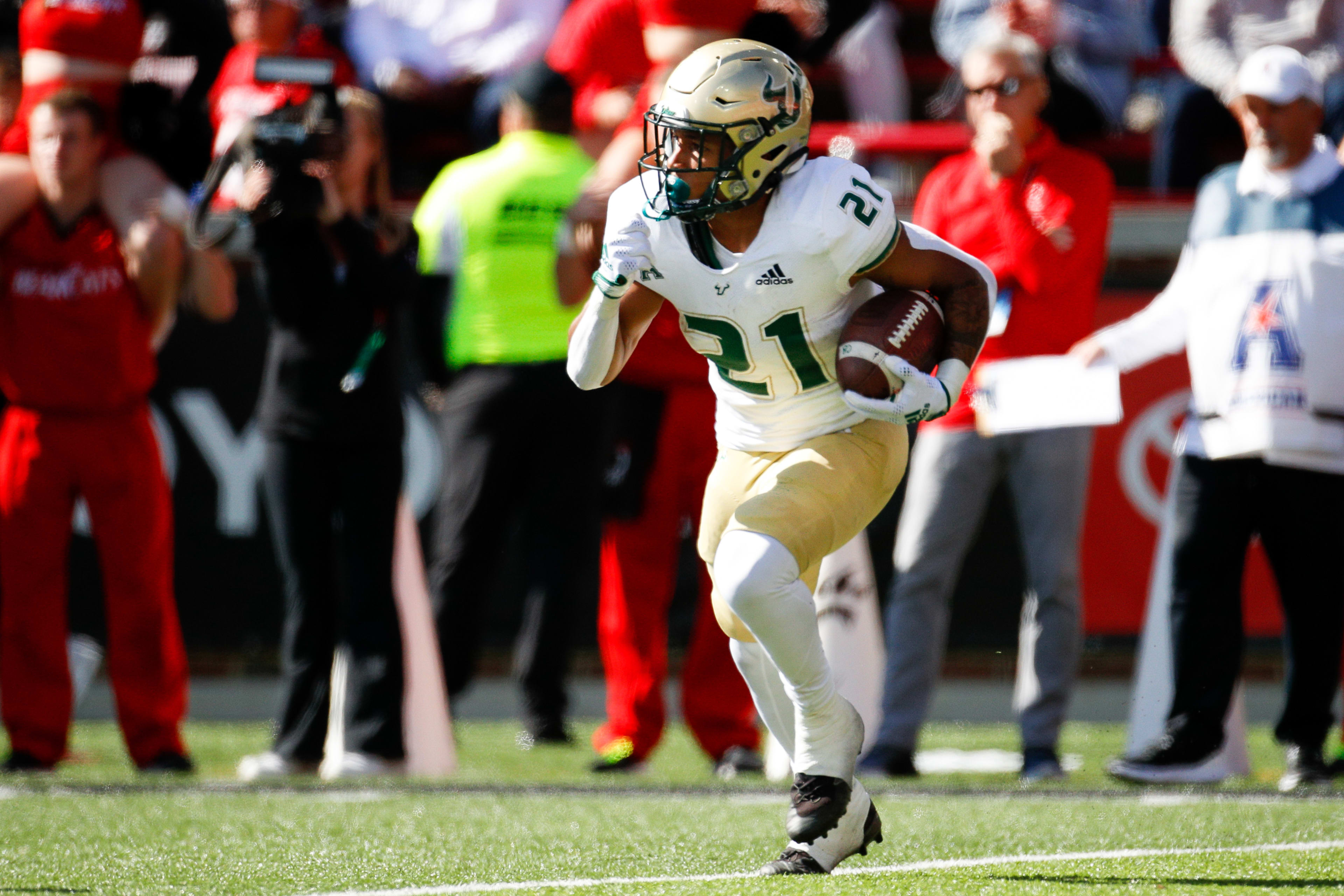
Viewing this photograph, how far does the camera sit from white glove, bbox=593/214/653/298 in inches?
143

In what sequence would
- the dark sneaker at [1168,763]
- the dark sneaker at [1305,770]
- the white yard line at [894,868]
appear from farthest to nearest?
the dark sneaker at [1168,763]
the dark sneaker at [1305,770]
the white yard line at [894,868]

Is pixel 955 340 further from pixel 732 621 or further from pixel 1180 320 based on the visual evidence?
pixel 1180 320

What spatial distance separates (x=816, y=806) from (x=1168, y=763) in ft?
6.57

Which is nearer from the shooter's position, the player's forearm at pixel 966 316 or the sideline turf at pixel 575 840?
the sideline turf at pixel 575 840

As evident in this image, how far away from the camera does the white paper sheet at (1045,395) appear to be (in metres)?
5.11

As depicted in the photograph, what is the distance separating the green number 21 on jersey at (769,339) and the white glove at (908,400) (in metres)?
0.19

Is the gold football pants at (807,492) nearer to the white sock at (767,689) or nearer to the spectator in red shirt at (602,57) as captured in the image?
the white sock at (767,689)

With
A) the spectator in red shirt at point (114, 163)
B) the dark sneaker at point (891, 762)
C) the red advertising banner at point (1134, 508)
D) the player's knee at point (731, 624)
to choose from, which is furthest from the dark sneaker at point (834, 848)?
the red advertising banner at point (1134, 508)

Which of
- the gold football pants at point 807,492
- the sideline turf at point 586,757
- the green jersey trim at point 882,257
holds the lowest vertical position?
the sideline turf at point 586,757

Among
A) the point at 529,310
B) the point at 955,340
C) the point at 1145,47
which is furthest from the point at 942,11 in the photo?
the point at 955,340

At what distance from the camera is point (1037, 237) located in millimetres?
5441

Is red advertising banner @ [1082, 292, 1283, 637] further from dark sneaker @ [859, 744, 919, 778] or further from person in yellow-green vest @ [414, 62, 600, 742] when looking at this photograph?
person in yellow-green vest @ [414, 62, 600, 742]

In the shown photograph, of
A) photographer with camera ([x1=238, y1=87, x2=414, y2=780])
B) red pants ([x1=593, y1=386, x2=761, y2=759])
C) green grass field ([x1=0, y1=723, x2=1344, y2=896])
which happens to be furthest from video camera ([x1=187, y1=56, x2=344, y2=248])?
green grass field ([x1=0, y1=723, x2=1344, y2=896])

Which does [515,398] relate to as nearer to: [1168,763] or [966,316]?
[1168,763]
